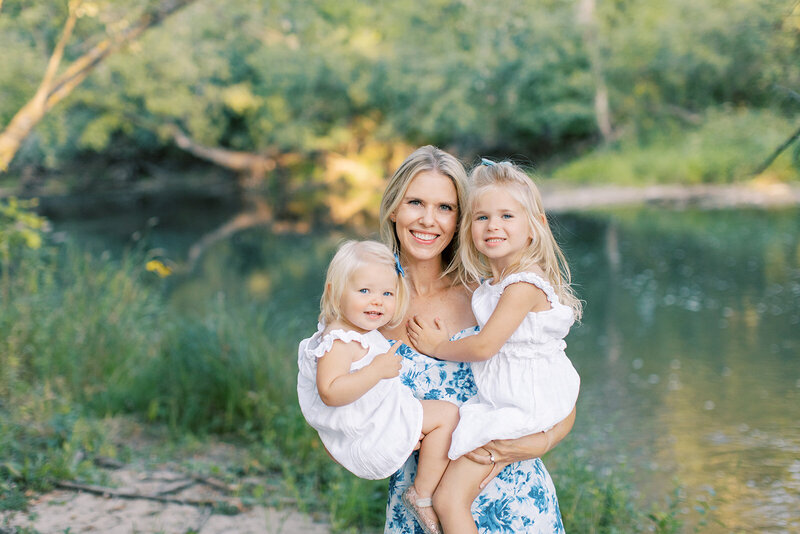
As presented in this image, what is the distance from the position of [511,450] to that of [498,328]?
1.02ft

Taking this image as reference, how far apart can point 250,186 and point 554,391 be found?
28.4 meters

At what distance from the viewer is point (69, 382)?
5.35 meters

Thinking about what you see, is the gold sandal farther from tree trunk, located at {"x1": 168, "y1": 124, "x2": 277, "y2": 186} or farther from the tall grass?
tree trunk, located at {"x1": 168, "y1": 124, "x2": 277, "y2": 186}

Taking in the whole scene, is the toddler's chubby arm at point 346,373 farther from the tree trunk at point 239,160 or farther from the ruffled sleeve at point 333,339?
the tree trunk at point 239,160

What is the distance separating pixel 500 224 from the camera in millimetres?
2127

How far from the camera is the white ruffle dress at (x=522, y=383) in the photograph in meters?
1.99

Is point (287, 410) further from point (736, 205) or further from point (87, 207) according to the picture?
point (87, 207)

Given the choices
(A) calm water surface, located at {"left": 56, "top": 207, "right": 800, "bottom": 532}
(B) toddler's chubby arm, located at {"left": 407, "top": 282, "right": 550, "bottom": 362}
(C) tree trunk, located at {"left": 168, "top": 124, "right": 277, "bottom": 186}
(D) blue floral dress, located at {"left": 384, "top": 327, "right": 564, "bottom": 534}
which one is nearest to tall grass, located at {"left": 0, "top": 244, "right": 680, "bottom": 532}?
(A) calm water surface, located at {"left": 56, "top": 207, "right": 800, "bottom": 532}

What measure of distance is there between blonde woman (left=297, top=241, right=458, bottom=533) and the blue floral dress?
107mm

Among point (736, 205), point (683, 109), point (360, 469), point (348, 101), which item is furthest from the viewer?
point (348, 101)

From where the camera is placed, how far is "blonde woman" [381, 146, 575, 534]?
2068 millimetres

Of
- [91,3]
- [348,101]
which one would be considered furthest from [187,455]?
[348,101]

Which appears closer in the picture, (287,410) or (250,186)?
(287,410)

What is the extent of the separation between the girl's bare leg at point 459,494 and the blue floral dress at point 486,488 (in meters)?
0.08
